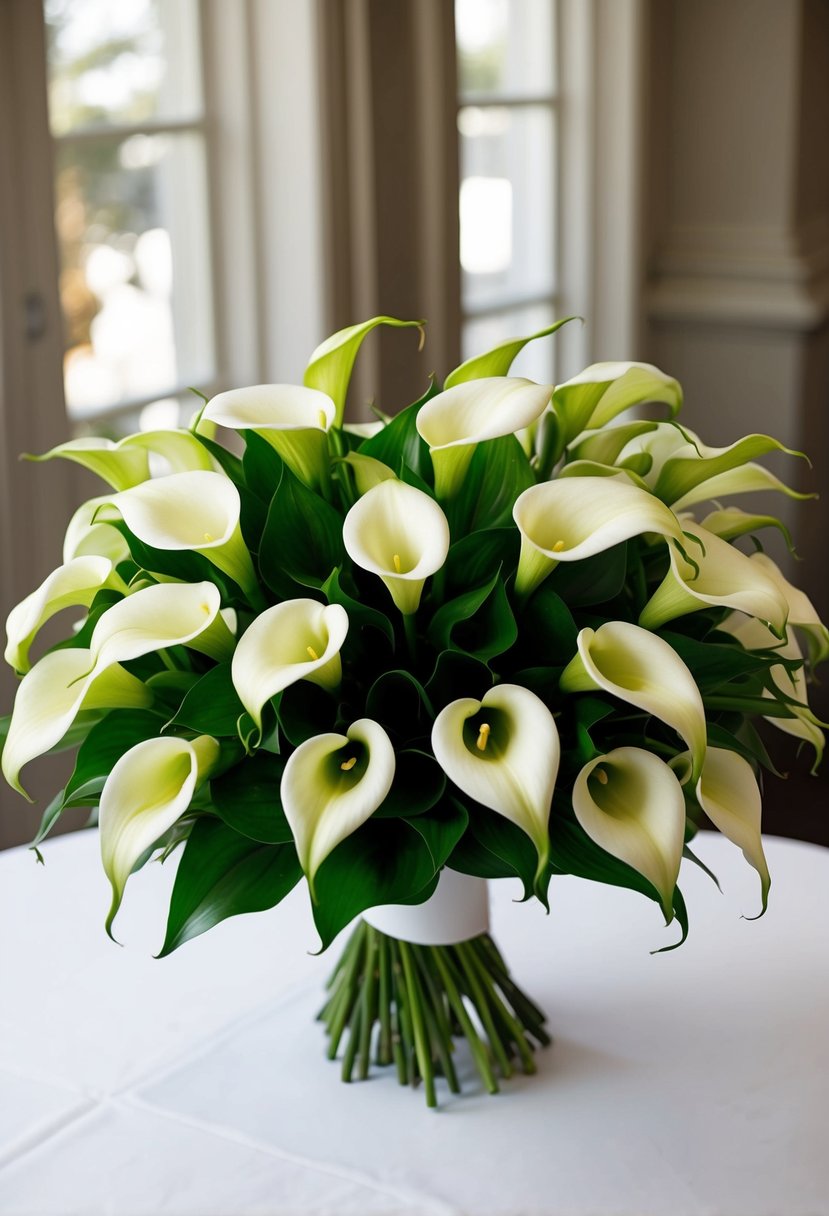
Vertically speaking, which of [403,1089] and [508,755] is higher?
[508,755]

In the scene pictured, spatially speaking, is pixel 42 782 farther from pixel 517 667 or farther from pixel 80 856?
pixel 517 667

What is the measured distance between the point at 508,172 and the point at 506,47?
208 mm

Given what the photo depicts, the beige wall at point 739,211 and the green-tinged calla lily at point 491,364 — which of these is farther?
the beige wall at point 739,211

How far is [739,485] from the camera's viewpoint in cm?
85

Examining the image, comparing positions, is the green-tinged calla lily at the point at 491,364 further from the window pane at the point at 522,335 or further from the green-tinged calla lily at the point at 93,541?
the window pane at the point at 522,335

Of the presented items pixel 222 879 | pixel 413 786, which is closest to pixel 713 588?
pixel 413 786

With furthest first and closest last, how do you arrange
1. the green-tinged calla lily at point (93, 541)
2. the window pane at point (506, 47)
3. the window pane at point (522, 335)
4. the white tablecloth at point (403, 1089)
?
the window pane at point (522, 335)
the window pane at point (506, 47)
the green-tinged calla lily at point (93, 541)
the white tablecloth at point (403, 1089)

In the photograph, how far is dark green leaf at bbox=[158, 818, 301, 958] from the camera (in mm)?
719

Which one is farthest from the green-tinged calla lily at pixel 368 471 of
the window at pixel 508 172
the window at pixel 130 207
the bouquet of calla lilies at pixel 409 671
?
the window at pixel 508 172

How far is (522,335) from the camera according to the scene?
2.66m

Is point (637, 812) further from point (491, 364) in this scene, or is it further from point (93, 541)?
point (93, 541)

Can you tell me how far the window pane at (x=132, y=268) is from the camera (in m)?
1.75

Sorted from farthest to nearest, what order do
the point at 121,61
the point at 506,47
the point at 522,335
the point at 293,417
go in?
the point at 522,335 → the point at 506,47 → the point at 121,61 → the point at 293,417

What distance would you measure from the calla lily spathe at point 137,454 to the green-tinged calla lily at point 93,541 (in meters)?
0.03
